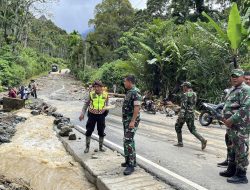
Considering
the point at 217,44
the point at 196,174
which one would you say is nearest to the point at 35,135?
the point at 196,174

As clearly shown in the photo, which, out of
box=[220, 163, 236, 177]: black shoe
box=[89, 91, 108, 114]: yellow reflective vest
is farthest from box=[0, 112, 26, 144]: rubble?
box=[220, 163, 236, 177]: black shoe

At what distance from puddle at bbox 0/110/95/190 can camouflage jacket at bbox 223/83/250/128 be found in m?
2.92

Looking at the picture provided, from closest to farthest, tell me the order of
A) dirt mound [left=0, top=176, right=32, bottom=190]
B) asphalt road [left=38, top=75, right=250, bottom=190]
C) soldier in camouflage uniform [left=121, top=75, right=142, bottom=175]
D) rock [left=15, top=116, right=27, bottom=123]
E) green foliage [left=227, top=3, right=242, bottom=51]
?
asphalt road [left=38, top=75, right=250, bottom=190] → soldier in camouflage uniform [left=121, top=75, right=142, bottom=175] → dirt mound [left=0, top=176, right=32, bottom=190] → green foliage [left=227, top=3, right=242, bottom=51] → rock [left=15, top=116, right=27, bottom=123]

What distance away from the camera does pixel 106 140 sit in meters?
11.6

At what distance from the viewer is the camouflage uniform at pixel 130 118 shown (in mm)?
7264

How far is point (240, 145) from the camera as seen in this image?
6535 mm

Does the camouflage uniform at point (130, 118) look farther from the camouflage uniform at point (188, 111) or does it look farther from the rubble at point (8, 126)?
the rubble at point (8, 126)

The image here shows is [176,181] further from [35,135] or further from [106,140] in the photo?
[35,135]

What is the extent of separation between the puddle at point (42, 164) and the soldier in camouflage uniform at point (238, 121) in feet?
8.77

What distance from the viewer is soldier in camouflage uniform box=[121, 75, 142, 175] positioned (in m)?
7.21

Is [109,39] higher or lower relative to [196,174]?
higher

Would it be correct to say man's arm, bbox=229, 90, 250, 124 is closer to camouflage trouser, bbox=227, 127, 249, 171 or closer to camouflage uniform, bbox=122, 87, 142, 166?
camouflage trouser, bbox=227, 127, 249, 171

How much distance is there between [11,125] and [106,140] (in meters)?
6.19

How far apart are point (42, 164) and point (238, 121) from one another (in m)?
4.76
